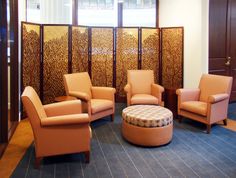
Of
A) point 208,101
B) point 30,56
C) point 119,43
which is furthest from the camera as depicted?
point 119,43

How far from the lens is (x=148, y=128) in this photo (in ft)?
11.5

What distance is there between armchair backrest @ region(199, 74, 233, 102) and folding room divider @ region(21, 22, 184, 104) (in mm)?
968

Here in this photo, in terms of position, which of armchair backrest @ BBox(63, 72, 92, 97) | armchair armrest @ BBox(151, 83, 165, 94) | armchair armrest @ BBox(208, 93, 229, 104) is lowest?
armchair armrest @ BBox(208, 93, 229, 104)

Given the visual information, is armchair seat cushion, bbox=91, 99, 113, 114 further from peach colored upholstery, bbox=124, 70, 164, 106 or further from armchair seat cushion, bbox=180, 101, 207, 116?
armchair seat cushion, bbox=180, 101, 207, 116

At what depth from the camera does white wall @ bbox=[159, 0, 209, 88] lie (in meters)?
5.26

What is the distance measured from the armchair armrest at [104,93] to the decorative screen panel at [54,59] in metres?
0.86

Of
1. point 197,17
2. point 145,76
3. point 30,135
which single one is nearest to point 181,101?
point 145,76

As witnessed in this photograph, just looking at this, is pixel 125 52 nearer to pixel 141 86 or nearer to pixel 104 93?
pixel 141 86

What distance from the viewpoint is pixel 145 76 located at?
17.9 feet

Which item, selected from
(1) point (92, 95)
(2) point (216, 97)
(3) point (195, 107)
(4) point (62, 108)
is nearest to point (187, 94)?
(3) point (195, 107)

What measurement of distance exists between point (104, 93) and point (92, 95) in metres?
0.28

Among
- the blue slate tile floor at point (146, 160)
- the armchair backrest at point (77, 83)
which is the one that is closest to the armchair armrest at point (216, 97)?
the blue slate tile floor at point (146, 160)

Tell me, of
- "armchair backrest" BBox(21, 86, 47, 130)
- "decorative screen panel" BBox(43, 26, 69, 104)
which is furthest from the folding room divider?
"armchair backrest" BBox(21, 86, 47, 130)

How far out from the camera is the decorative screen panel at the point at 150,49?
5953 mm
